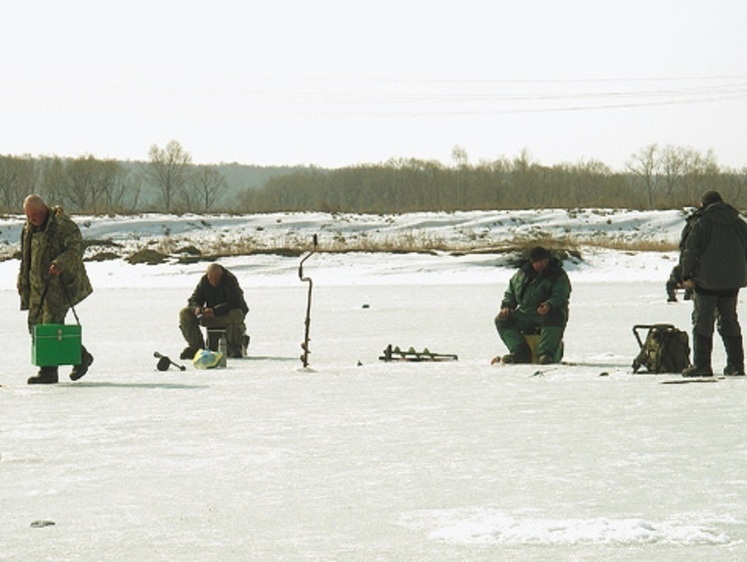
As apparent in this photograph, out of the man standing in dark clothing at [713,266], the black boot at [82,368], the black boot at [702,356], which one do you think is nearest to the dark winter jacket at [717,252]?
the man standing in dark clothing at [713,266]

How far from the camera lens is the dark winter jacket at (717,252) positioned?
1141 centimetres

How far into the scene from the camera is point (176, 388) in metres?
12.0

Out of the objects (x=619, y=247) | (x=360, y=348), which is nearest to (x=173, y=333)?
(x=360, y=348)

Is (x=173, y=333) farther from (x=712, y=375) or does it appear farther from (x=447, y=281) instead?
(x=447, y=281)

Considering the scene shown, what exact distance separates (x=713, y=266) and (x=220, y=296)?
6599 mm

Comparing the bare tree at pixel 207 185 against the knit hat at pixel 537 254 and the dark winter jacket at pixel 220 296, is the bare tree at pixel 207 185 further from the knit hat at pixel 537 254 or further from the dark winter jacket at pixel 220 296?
the knit hat at pixel 537 254

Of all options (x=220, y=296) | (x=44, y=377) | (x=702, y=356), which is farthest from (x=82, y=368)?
Result: (x=702, y=356)

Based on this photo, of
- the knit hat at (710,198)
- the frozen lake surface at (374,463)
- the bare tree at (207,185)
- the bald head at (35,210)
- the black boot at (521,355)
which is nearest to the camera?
the frozen lake surface at (374,463)

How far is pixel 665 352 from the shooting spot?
→ 41.2 feet

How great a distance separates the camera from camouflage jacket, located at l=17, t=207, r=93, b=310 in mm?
12039

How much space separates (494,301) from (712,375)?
1622 cm

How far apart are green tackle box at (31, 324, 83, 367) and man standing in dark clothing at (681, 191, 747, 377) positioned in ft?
18.5

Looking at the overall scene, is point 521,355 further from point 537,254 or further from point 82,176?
point 82,176

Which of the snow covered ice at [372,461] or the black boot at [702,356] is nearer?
the snow covered ice at [372,461]
